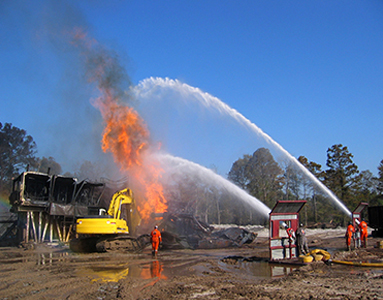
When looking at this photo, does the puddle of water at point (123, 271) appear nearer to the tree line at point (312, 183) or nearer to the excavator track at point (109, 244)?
the excavator track at point (109, 244)

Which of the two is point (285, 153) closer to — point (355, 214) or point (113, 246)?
point (355, 214)

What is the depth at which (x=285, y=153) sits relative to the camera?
19.2 m

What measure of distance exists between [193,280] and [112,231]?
8836mm

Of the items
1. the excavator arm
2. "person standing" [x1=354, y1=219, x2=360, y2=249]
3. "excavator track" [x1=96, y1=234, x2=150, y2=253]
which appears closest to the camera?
"person standing" [x1=354, y1=219, x2=360, y2=249]

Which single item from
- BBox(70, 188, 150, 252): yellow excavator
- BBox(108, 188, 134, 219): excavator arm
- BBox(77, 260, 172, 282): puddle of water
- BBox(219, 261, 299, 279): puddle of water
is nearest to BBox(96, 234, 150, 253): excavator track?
BBox(70, 188, 150, 252): yellow excavator

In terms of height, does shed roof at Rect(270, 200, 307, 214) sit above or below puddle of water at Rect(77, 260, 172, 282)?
above

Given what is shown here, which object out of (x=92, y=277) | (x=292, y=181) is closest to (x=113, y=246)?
(x=92, y=277)

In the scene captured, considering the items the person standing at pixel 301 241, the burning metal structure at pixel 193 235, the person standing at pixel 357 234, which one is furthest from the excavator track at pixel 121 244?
the person standing at pixel 357 234

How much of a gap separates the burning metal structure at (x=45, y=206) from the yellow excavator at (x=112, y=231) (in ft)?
30.4

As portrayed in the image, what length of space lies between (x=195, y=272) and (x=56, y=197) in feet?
78.8

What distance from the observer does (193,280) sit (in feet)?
32.2

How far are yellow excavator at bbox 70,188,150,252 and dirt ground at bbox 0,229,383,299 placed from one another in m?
3.20

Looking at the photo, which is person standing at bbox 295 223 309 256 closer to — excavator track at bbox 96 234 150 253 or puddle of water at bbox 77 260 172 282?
puddle of water at bbox 77 260 172 282

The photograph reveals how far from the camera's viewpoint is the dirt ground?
8.08 m
